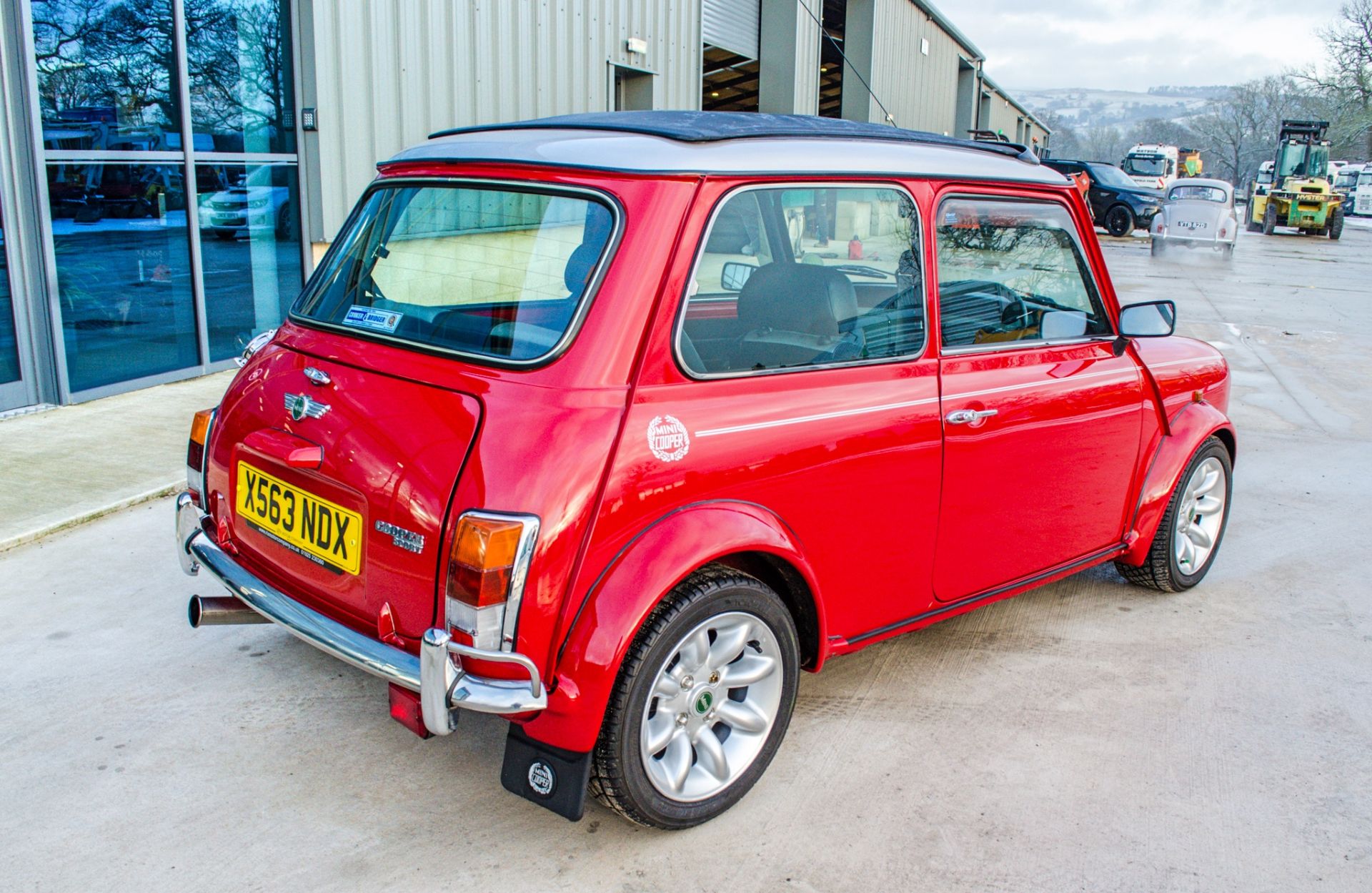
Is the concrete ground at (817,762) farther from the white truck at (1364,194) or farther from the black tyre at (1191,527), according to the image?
the white truck at (1364,194)

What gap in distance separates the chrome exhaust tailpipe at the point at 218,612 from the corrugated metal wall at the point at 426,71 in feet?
20.0

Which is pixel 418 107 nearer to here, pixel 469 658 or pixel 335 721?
pixel 335 721

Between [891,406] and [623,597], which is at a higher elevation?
[891,406]

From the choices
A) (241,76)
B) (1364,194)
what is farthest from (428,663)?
(1364,194)

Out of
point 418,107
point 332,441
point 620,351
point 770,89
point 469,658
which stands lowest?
point 469,658

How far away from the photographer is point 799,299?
127 inches

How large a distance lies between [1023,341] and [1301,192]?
36.4 meters

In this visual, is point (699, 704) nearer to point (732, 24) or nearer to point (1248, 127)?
point (732, 24)

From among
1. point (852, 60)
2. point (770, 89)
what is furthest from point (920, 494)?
point (852, 60)

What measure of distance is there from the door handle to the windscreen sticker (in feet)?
5.54

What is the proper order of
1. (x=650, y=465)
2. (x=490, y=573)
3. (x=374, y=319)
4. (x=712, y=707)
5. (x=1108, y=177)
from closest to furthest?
(x=490, y=573) < (x=650, y=465) < (x=712, y=707) < (x=374, y=319) < (x=1108, y=177)

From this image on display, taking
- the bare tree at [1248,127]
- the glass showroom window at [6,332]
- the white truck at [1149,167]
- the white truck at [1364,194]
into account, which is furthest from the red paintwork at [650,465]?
the bare tree at [1248,127]

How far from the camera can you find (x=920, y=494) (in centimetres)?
336

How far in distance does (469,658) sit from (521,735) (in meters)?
0.29
